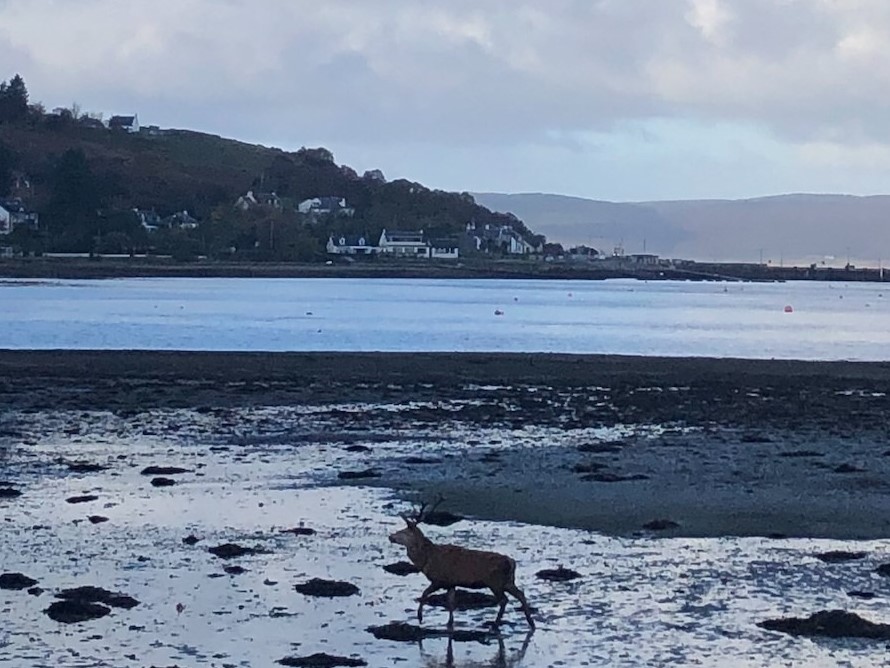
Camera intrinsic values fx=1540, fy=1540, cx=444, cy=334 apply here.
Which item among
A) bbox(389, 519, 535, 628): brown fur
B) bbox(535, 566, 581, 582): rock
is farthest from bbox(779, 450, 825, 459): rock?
bbox(389, 519, 535, 628): brown fur

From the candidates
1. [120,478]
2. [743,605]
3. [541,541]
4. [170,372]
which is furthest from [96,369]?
[743,605]

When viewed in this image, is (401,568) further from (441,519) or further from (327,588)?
(441,519)

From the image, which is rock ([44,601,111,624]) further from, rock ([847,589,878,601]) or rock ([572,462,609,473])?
rock ([572,462,609,473])

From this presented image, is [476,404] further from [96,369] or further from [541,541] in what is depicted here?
[541,541]

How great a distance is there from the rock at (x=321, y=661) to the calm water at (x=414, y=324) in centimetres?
3594

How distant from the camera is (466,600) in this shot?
11.5 meters

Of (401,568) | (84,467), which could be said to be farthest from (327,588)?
(84,467)

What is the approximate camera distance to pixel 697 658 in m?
10.0

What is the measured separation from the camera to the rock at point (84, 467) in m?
18.5

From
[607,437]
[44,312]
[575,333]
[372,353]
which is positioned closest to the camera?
[607,437]

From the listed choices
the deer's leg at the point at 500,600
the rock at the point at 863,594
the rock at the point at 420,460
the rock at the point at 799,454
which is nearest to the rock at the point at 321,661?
the deer's leg at the point at 500,600

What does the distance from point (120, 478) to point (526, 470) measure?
498 cm

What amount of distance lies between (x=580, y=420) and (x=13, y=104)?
180m

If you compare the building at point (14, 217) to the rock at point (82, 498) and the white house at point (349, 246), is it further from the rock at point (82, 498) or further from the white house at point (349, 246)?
the rock at point (82, 498)
